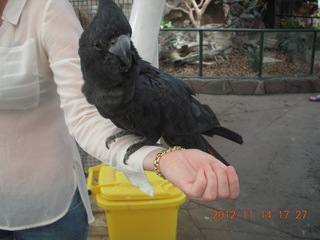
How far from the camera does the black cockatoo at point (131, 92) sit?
1.10 meters

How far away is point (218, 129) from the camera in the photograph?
1.65m

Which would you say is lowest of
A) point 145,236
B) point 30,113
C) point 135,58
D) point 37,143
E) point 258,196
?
point 258,196

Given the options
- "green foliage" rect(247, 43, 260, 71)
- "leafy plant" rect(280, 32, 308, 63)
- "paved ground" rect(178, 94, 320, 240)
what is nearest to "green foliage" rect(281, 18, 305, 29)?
"leafy plant" rect(280, 32, 308, 63)

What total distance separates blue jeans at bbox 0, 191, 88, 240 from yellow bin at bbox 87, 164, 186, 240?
0.46 m

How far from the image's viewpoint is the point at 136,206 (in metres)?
1.81

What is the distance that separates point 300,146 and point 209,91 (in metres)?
2.59

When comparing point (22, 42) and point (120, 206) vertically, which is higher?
point (22, 42)

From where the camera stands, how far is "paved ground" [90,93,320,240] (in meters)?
2.62

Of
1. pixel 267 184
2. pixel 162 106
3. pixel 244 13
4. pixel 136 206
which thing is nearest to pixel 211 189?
pixel 162 106

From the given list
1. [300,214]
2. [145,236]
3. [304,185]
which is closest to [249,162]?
[304,185]

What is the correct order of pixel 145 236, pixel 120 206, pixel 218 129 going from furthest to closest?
pixel 145 236 < pixel 120 206 < pixel 218 129

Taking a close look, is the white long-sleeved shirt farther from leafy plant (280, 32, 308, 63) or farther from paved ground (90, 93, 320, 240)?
leafy plant (280, 32, 308, 63)

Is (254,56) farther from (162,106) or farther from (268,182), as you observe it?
(162,106)

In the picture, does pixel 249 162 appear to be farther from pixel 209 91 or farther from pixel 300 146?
pixel 209 91
